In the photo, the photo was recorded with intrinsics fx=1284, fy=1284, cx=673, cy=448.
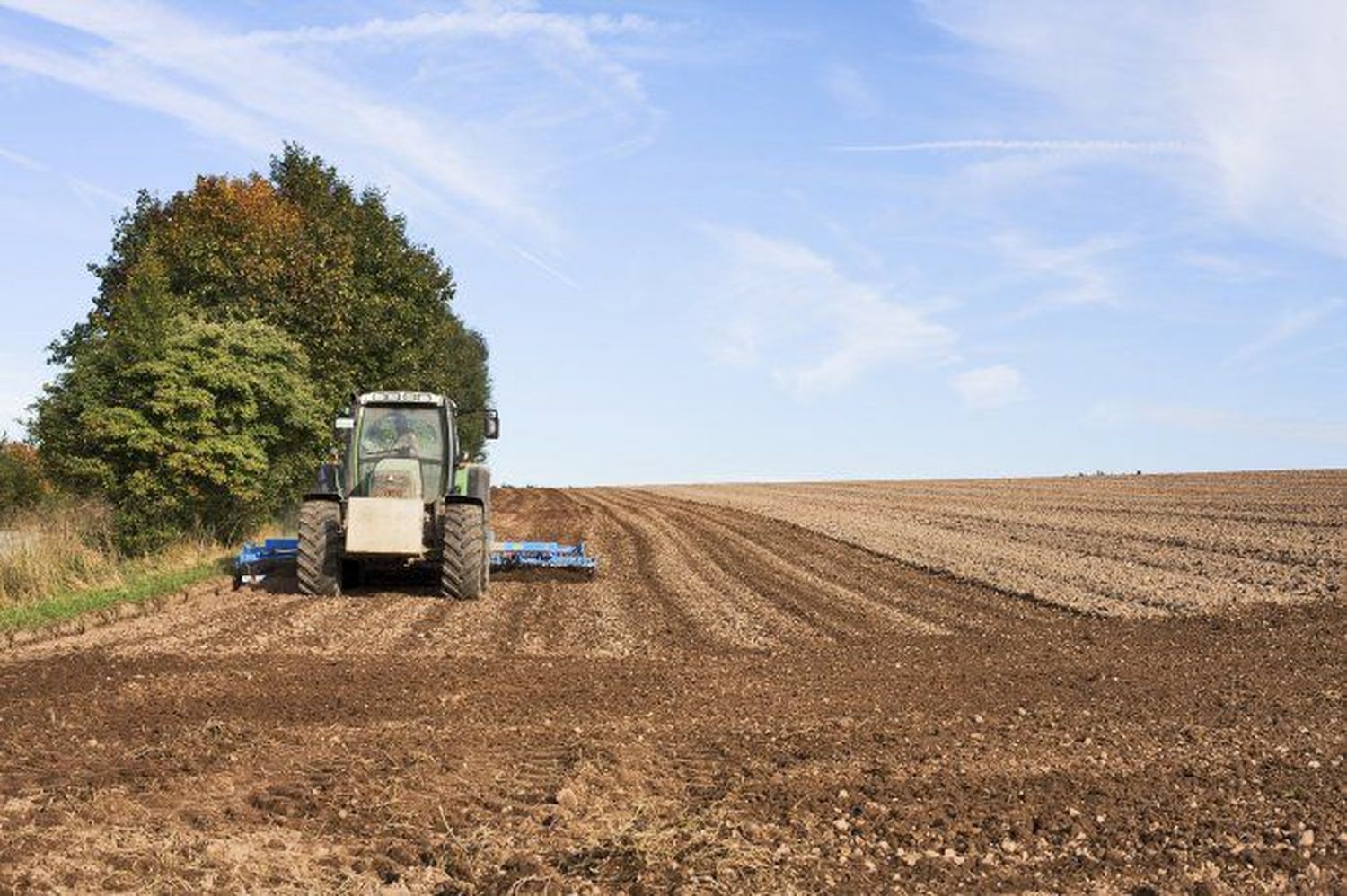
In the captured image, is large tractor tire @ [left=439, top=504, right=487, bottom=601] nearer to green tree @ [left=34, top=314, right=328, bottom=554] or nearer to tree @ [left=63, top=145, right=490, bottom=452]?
green tree @ [left=34, top=314, right=328, bottom=554]

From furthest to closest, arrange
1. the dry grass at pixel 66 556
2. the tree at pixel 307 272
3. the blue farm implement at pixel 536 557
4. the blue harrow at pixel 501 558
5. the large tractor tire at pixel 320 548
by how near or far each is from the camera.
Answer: the tree at pixel 307 272 → the blue farm implement at pixel 536 557 → the dry grass at pixel 66 556 → the blue harrow at pixel 501 558 → the large tractor tire at pixel 320 548

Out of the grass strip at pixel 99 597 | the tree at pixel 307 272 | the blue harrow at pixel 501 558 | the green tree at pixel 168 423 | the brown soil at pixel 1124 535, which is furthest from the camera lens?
the tree at pixel 307 272

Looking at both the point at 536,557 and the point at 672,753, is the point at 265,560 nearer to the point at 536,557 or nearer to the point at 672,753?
the point at 536,557

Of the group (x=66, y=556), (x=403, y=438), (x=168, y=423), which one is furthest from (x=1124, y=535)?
(x=66, y=556)

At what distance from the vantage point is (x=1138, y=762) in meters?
7.89

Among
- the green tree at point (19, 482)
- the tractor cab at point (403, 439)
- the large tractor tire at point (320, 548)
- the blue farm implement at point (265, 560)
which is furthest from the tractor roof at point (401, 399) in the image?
the green tree at point (19, 482)

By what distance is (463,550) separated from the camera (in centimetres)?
1620

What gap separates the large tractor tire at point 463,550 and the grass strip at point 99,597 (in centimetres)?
392

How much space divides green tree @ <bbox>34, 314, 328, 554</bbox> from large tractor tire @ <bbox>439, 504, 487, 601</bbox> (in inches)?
293

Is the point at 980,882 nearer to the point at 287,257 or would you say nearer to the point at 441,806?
Result: the point at 441,806

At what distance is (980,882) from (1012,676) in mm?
5916

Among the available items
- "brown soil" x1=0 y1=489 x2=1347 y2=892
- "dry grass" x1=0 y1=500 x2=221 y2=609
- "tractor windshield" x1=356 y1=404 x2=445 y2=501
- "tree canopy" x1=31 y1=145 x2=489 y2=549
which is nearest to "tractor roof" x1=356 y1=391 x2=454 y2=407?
"tractor windshield" x1=356 y1=404 x2=445 y2=501

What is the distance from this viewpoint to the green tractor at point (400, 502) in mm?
15734

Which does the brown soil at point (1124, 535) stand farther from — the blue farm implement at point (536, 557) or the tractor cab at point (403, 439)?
the tractor cab at point (403, 439)
